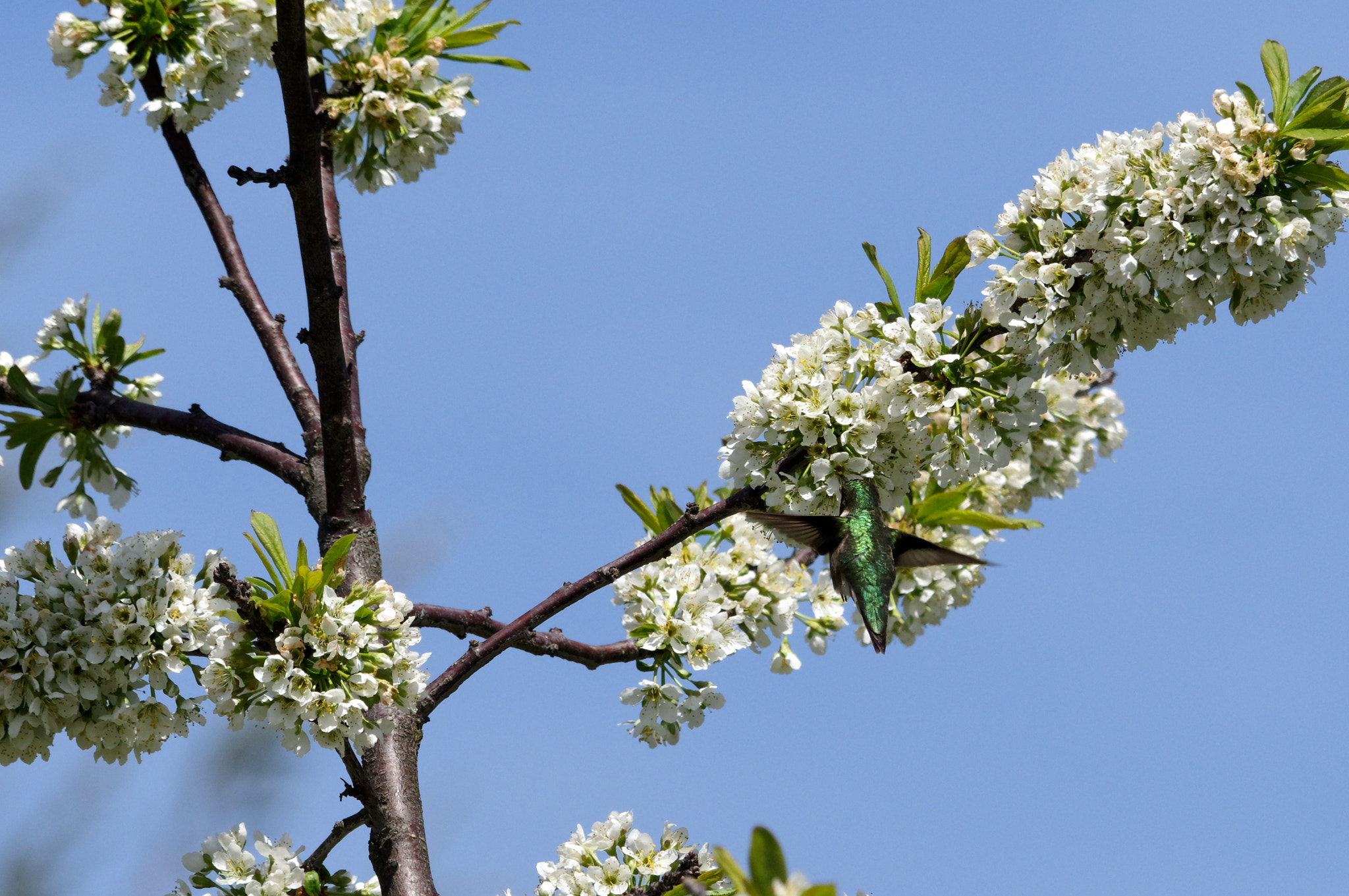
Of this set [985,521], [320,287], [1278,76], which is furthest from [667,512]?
[1278,76]

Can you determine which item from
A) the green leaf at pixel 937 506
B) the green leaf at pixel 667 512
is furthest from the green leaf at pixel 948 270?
the green leaf at pixel 937 506

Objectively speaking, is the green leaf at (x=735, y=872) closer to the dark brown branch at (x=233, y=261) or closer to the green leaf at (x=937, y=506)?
the dark brown branch at (x=233, y=261)

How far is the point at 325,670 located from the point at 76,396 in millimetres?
1909

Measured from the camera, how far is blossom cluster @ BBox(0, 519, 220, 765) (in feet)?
11.5

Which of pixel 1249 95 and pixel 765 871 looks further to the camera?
pixel 1249 95

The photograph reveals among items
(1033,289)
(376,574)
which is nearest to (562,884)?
(376,574)

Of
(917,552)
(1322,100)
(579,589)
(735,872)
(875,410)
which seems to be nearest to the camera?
(735,872)

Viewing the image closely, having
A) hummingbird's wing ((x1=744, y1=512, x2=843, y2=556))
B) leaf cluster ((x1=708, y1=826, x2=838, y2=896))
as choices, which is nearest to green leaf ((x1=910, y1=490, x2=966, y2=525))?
hummingbird's wing ((x1=744, y1=512, x2=843, y2=556))

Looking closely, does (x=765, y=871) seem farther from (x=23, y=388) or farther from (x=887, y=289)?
(x=23, y=388)

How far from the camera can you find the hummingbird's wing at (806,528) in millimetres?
3822

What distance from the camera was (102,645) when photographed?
3.53 m

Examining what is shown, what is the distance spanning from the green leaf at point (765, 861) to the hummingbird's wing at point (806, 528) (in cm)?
215

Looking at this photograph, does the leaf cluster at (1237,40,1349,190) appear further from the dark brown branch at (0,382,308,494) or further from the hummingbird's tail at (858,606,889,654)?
the dark brown branch at (0,382,308,494)

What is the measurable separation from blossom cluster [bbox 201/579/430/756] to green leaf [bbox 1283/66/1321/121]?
295 centimetres
